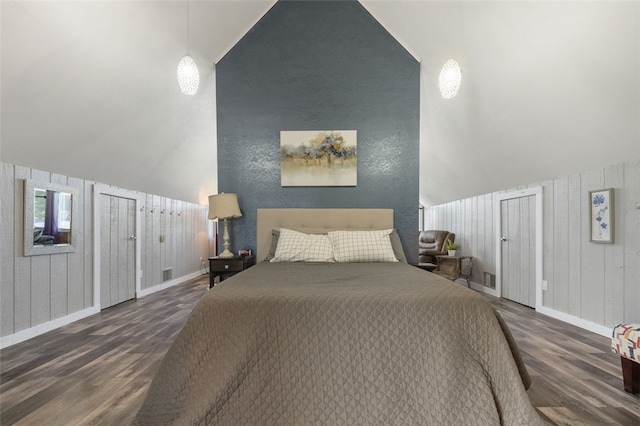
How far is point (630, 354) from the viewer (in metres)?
1.92

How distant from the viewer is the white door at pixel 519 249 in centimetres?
407

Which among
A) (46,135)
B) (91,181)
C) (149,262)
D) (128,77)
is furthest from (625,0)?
(149,262)

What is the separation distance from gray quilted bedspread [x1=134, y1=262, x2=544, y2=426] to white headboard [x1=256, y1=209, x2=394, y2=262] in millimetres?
1947

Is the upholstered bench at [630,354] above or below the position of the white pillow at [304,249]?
below

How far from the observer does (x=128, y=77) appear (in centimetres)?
296

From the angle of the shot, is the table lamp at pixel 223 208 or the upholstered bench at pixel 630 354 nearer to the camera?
the upholstered bench at pixel 630 354

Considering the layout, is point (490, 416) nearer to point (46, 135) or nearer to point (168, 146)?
point (46, 135)

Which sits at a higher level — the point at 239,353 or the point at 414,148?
the point at 414,148

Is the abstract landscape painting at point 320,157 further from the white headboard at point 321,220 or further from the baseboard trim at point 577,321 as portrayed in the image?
the baseboard trim at point 577,321

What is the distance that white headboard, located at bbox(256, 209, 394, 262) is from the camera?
3.51 m

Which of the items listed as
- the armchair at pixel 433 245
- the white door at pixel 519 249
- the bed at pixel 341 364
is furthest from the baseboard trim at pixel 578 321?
the bed at pixel 341 364

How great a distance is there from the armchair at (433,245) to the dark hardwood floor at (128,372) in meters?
2.32

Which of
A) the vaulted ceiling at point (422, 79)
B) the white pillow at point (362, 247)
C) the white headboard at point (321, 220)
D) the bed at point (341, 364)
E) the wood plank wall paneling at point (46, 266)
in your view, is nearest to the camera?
the bed at point (341, 364)

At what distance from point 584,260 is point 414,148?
6.72 feet
